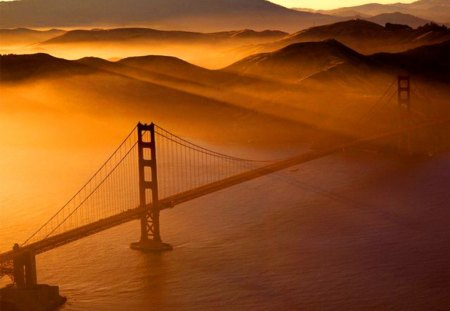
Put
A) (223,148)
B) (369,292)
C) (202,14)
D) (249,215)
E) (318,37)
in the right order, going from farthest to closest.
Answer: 1. (202,14)
2. (318,37)
3. (223,148)
4. (249,215)
5. (369,292)

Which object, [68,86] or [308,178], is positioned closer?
[308,178]

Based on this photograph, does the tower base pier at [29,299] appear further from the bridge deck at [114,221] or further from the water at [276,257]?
the bridge deck at [114,221]

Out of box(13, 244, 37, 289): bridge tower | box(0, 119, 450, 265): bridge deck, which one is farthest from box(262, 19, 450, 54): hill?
box(13, 244, 37, 289): bridge tower

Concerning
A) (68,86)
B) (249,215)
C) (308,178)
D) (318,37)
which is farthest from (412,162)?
(318,37)

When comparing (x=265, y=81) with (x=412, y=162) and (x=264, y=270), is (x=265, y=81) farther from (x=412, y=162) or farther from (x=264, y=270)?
(x=264, y=270)

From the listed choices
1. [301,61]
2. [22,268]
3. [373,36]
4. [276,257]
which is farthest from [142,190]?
[373,36]

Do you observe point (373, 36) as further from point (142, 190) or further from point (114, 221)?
point (114, 221)
